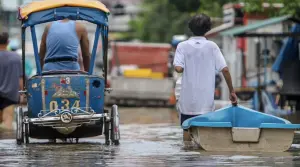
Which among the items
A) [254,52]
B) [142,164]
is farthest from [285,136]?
[254,52]

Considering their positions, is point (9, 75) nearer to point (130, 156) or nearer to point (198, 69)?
point (198, 69)

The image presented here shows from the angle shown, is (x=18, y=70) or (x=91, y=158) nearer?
(x=91, y=158)

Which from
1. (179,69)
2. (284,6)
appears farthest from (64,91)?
(284,6)

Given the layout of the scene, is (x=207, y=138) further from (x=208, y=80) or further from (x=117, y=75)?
(x=117, y=75)

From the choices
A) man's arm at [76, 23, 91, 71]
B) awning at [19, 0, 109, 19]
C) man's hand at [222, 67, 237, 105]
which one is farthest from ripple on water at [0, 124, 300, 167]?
awning at [19, 0, 109, 19]

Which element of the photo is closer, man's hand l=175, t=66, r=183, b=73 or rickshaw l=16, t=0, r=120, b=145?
man's hand l=175, t=66, r=183, b=73

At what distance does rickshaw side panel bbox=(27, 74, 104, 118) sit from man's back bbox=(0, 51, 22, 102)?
4.51 meters

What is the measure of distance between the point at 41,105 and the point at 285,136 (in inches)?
112

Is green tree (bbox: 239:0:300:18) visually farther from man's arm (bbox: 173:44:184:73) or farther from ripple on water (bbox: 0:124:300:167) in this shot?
man's arm (bbox: 173:44:184:73)

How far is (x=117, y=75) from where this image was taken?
1455 inches

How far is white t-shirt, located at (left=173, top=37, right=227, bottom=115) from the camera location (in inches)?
469

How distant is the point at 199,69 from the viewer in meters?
11.9

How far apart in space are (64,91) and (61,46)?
2.72 feet

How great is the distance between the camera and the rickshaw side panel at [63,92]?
12195mm
